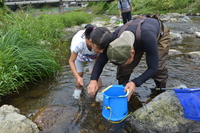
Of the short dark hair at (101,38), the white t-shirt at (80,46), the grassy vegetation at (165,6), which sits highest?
the short dark hair at (101,38)

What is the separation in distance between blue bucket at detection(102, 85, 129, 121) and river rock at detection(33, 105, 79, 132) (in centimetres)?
60

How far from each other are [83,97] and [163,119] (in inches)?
58.8

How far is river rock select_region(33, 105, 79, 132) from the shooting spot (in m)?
2.40

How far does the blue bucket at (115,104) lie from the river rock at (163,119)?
6.8 inches

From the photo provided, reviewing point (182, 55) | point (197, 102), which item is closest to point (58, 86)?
point (197, 102)

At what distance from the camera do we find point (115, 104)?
2102 mm

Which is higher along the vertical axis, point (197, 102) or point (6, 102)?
point (197, 102)

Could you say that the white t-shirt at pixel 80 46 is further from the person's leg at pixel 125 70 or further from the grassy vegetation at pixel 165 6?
the grassy vegetation at pixel 165 6

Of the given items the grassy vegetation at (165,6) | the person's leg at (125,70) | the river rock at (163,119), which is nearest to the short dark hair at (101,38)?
the person's leg at (125,70)

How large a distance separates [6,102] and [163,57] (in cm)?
259

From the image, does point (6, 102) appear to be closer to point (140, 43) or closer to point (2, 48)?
point (2, 48)

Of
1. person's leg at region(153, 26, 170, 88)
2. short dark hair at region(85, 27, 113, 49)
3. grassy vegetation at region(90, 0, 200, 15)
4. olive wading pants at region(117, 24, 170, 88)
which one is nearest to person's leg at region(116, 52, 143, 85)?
olive wading pants at region(117, 24, 170, 88)

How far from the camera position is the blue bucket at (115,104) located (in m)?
2.05

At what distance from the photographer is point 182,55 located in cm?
512
